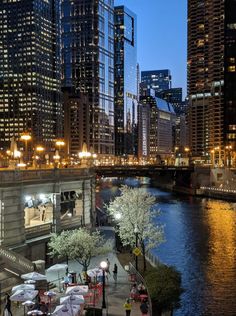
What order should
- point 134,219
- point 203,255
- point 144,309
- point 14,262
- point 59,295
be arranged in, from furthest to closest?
point 203,255 → point 134,219 → point 14,262 → point 59,295 → point 144,309

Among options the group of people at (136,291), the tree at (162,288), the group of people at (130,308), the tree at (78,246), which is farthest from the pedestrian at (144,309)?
the tree at (78,246)

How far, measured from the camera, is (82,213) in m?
54.8

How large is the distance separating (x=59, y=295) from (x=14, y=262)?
447cm

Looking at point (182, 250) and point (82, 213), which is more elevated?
point (82, 213)

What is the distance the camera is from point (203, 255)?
63.2 meters

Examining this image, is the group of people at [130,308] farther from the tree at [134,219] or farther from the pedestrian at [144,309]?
the tree at [134,219]

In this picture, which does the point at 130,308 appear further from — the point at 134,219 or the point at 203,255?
the point at 203,255

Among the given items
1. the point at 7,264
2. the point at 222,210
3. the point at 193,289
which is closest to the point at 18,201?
the point at 7,264

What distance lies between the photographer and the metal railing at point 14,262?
123 ft

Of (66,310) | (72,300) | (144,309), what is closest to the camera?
(66,310)

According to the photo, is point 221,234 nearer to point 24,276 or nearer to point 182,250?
point 182,250

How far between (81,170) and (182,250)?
19.9 metres

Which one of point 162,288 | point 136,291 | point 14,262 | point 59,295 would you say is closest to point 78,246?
point 14,262

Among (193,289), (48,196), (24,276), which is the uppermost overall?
(48,196)
